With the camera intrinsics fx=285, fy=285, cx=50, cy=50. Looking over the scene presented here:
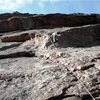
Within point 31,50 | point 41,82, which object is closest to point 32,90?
point 41,82

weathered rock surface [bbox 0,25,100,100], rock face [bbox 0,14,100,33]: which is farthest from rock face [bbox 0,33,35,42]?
rock face [bbox 0,14,100,33]

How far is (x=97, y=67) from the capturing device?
319 inches

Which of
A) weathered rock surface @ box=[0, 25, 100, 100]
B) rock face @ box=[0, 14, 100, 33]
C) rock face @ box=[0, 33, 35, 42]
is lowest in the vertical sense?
weathered rock surface @ box=[0, 25, 100, 100]

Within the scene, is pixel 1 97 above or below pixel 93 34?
below

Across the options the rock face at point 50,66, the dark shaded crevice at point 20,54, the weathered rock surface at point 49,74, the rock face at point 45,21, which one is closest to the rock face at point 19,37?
the rock face at point 50,66

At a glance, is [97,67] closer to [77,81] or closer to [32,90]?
[77,81]

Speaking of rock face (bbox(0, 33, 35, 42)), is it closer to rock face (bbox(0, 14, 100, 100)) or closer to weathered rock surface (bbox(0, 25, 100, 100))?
rock face (bbox(0, 14, 100, 100))

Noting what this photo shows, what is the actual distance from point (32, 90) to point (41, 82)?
46 cm

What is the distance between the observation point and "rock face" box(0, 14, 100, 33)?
1894cm

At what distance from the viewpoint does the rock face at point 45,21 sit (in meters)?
18.9

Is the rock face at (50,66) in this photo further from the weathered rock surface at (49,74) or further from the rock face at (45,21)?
the rock face at (45,21)

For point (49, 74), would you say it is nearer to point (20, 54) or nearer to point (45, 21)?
point (20, 54)

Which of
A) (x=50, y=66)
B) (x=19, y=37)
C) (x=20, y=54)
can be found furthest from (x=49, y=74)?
(x=19, y=37)

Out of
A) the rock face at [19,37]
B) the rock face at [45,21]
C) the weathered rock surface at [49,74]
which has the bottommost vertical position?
the weathered rock surface at [49,74]
